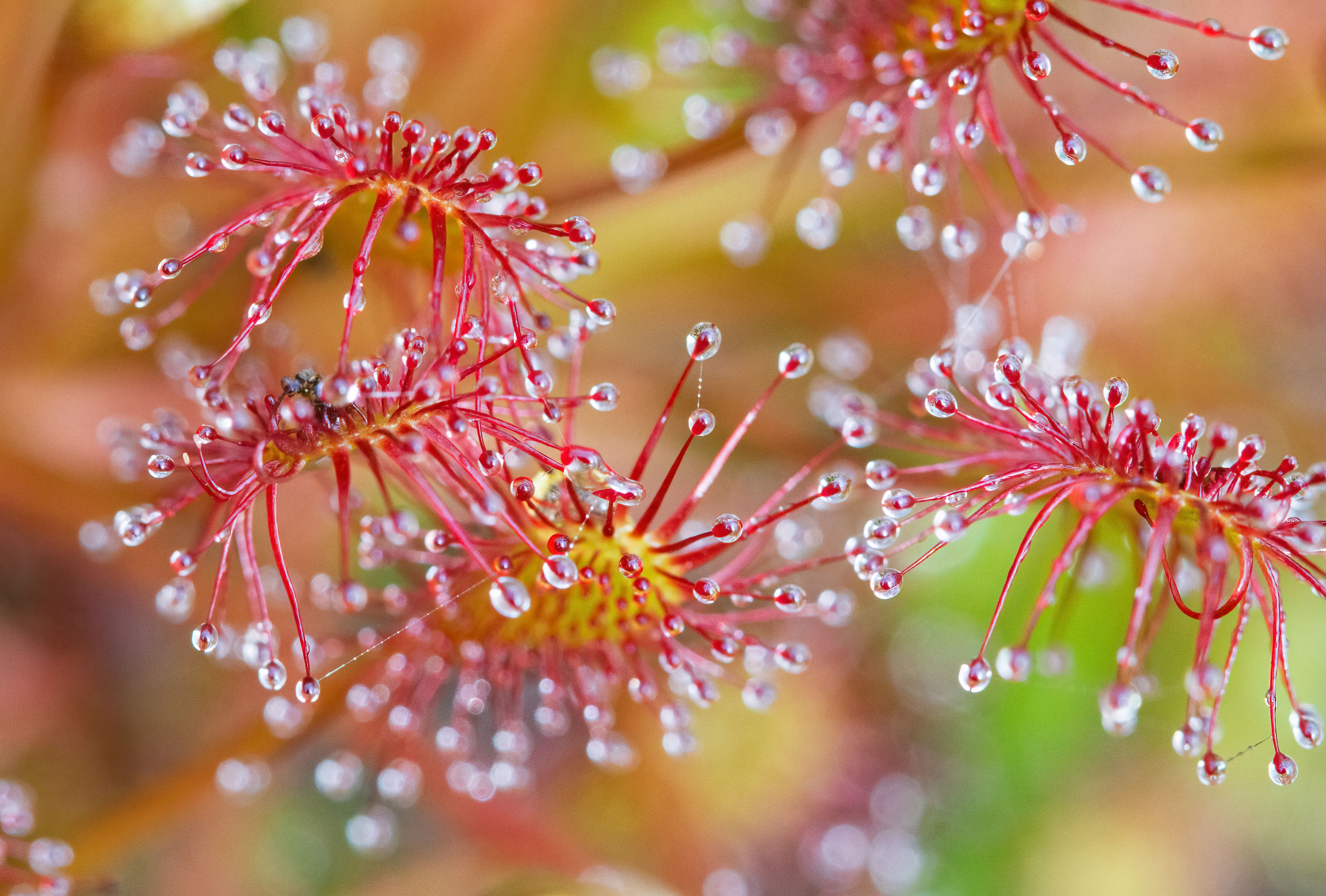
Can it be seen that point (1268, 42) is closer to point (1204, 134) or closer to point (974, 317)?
point (1204, 134)

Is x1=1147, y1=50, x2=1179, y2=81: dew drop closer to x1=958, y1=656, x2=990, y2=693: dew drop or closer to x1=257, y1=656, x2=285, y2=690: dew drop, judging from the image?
x1=958, y1=656, x2=990, y2=693: dew drop

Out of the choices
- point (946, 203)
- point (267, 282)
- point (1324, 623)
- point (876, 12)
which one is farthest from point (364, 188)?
point (1324, 623)

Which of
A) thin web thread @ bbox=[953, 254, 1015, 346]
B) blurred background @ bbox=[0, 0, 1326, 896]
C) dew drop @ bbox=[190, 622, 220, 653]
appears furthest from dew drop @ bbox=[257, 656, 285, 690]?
thin web thread @ bbox=[953, 254, 1015, 346]

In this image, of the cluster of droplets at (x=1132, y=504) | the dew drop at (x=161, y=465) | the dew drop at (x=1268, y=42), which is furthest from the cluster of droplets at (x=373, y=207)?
the dew drop at (x=1268, y=42)

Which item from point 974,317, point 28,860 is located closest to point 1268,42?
point 974,317

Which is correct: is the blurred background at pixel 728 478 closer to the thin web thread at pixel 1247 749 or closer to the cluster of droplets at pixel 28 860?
the cluster of droplets at pixel 28 860

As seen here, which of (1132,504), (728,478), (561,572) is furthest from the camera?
(728,478)

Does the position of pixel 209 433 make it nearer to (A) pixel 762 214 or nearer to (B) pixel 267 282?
(B) pixel 267 282

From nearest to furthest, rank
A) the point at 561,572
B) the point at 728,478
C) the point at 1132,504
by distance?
the point at 561,572, the point at 1132,504, the point at 728,478
